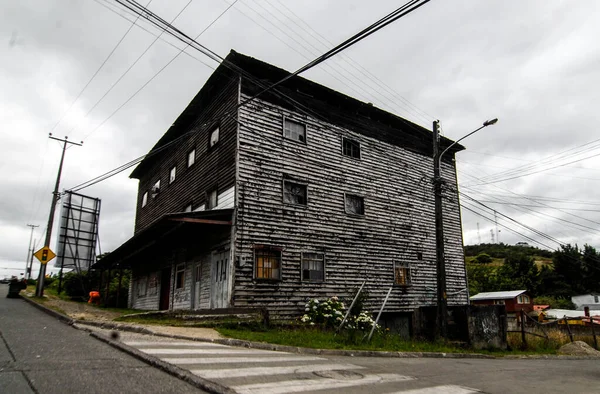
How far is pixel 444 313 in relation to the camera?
13594 millimetres

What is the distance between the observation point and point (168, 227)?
15.8 m

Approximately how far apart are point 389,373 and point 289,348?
8.70ft

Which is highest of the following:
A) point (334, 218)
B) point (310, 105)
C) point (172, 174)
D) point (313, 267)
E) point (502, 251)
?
point (502, 251)

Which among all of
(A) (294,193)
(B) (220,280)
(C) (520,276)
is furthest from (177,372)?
(C) (520,276)

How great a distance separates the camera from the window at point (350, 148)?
19.1 metres

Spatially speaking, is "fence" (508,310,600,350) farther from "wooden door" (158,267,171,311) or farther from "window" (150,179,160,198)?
"window" (150,179,160,198)

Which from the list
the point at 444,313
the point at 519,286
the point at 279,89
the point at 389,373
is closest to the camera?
the point at 389,373

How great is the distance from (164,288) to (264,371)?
16.1 m

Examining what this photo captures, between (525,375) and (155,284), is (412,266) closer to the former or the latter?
(525,375)

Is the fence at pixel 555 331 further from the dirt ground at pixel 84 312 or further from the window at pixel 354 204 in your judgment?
the dirt ground at pixel 84 312

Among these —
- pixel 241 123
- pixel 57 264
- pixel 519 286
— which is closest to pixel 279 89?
pixel 241 123

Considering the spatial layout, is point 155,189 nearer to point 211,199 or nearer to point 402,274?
point 211,199

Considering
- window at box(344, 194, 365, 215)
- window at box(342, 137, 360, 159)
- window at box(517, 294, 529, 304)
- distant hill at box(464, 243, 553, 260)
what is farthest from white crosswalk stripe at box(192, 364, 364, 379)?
distant hill at box(464, 243, 553, 260)

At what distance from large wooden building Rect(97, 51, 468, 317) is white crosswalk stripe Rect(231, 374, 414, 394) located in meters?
8.33
